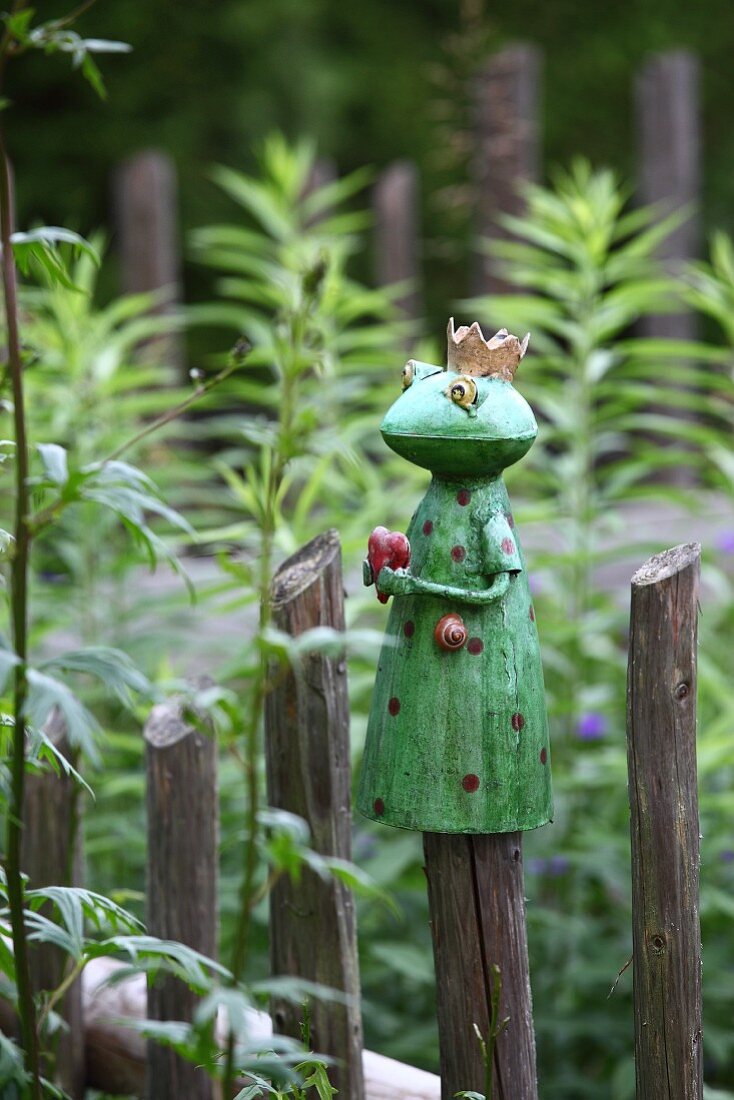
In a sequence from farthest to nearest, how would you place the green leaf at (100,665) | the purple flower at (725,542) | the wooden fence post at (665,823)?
the purple flower at (725,542) → the wooden fence post at (665,823) → the green leaf at (100,665)

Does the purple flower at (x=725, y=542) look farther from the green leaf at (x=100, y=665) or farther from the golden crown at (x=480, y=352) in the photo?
the green leaf at (x=100, y=665)

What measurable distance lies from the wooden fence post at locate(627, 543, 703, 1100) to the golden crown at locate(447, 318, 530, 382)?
0.90 feet

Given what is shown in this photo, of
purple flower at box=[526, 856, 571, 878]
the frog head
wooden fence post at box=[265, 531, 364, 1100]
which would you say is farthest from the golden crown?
purple flower at box=[526, 856, 571, 878]

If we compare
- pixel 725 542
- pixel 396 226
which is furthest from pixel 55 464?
pixel 396 226

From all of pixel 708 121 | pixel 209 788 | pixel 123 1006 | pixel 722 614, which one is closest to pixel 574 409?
pixel 722 614

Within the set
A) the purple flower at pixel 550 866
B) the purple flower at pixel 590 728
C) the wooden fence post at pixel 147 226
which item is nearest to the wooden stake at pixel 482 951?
the purple flower at pixel 550 866

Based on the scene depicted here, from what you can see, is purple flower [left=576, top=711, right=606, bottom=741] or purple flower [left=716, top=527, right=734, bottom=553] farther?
purple flower [left=716, top=527, right=734, bottom=553]

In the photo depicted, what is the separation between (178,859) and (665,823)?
27.0 inches

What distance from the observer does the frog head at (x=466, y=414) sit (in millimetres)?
1473

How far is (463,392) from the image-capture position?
1.48 m

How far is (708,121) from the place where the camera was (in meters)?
8.88

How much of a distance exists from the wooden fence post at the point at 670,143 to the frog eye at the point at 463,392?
331cm

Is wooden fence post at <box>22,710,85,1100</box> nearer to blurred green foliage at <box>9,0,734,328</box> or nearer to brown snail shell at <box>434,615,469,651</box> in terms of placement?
brown snail shell at <box>434,615,469,651</box>

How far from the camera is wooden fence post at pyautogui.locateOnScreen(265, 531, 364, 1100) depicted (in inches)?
63.1
